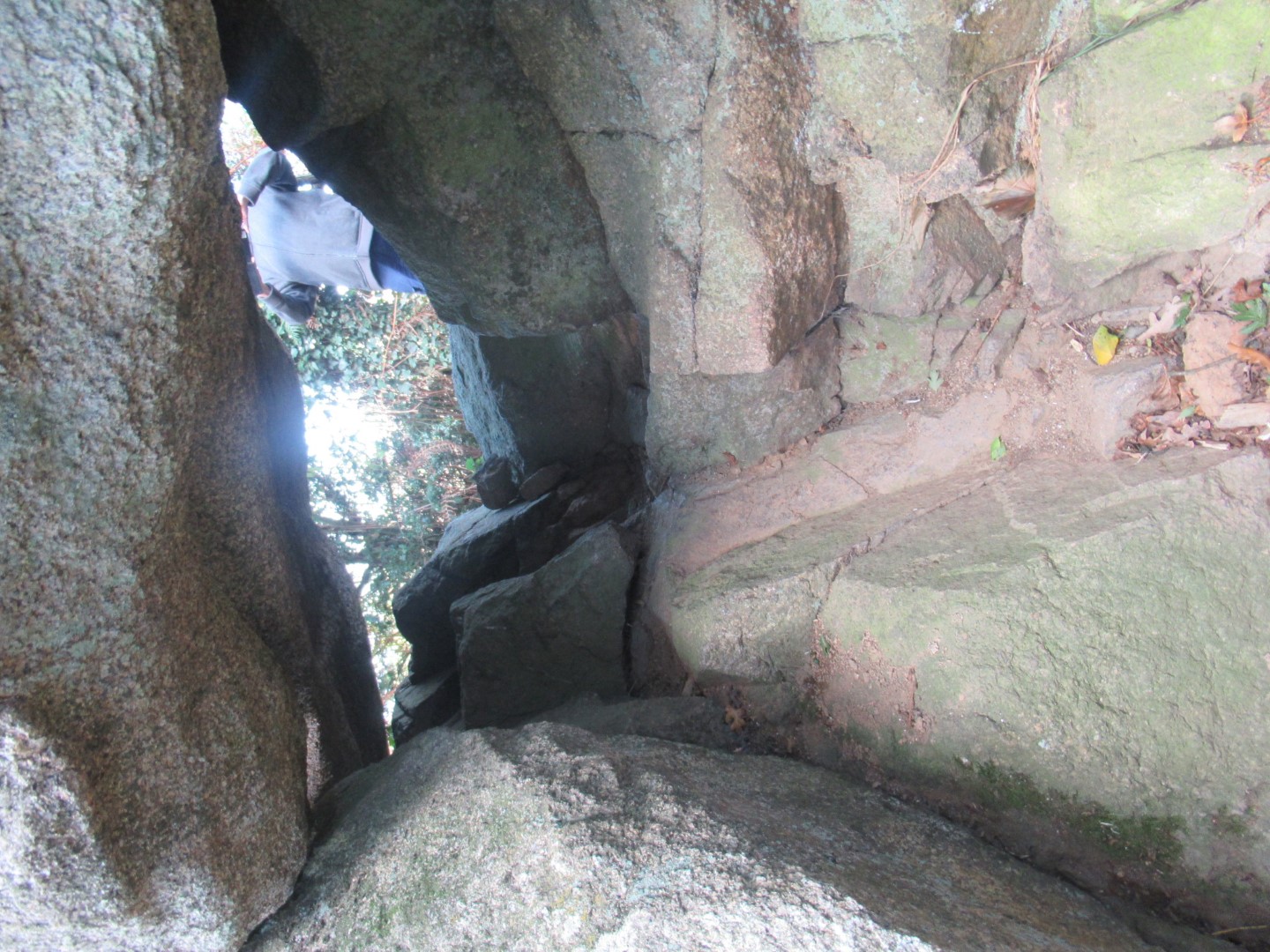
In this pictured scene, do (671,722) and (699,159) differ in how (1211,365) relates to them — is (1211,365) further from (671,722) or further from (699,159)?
(671,722)

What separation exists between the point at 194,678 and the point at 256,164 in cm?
297

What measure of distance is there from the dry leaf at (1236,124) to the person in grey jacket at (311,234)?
2.97m

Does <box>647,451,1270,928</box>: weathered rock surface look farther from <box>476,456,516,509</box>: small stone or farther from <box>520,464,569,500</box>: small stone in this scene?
<box>476,456,516,509</box>: small stone

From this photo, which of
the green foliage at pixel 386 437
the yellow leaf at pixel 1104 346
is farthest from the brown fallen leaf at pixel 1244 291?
the green foliage at pixel 386 437

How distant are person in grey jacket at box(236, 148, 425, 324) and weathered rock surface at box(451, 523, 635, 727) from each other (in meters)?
1.66

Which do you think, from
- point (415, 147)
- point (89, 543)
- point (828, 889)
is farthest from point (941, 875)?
point (415, 147)

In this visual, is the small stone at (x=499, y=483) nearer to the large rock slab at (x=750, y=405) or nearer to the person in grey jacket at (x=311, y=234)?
the person in grey jacket at (x=311, y=234)

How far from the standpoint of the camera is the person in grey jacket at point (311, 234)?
3.82 meters

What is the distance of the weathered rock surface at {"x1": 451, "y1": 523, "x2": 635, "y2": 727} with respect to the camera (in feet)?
9.08

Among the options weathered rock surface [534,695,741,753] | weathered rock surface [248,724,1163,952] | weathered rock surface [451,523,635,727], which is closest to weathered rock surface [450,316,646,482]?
weathered rock surface [451,523,635,727]

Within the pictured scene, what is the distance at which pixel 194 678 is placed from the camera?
65.0 inches

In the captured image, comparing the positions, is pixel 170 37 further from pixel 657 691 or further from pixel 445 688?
pixel 445 688

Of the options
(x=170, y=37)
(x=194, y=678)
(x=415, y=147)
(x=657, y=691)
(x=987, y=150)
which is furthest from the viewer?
(x=657, y=691)

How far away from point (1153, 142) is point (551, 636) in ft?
6.90
